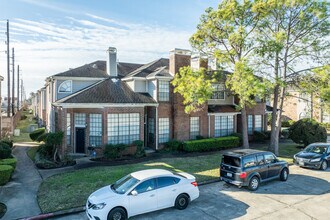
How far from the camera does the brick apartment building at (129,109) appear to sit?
20.0 meters

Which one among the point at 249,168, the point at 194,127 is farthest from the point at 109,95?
the point at 249,168

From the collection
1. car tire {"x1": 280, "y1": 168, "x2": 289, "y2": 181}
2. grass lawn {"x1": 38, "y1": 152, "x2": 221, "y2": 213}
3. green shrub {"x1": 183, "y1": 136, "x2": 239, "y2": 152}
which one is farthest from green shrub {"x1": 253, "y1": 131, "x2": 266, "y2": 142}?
car tire {"x1": 280, "y1": 168, "x2": 289, "y2": 181}

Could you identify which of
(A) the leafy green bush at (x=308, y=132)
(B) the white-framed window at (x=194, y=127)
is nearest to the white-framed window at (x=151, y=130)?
(B) the white-framed window at (x=194, y=127)

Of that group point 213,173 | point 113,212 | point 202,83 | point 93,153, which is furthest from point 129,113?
point 113,212

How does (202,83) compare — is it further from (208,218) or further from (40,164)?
(40,164)

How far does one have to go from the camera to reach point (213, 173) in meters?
15.4

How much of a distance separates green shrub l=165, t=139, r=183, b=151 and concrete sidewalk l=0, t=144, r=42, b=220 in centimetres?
1051

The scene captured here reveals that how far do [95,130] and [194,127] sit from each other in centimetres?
924

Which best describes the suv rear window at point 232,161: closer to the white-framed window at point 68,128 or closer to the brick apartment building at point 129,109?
the brick apartment building at point 129,109

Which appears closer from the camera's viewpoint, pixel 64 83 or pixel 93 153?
pixel 93 153

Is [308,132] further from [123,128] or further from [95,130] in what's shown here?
[95,130]

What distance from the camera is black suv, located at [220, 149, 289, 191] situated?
12.4 meters

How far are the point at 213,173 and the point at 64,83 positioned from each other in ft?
49.5

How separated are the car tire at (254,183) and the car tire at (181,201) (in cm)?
382
